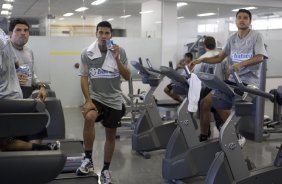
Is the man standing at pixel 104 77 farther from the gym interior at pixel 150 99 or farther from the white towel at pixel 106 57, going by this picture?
the gym interior at pixel 150 99

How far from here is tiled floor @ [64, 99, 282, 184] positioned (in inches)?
128

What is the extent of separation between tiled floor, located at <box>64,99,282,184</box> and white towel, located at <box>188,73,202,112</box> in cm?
77

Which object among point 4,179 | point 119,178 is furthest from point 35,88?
point 4,179

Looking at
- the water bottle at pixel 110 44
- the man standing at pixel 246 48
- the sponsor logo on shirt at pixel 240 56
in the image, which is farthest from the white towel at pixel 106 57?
the sponsor logo on shirt at pixel 240 56

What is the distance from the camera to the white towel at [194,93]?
2.87 meters

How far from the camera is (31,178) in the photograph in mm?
1613

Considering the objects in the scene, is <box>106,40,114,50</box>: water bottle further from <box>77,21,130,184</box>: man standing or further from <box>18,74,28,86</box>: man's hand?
<box>18,74,28,86</box>: man's hand

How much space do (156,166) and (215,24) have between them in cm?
555

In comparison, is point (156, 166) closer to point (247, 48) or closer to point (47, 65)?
point (247, 48)

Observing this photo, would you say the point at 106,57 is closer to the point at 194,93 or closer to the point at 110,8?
the point at 194,93

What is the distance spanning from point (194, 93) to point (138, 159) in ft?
4.44

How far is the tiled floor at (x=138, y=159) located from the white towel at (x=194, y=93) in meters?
0.77

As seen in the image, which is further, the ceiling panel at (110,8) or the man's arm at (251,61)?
the ceiling panel at (110,8)

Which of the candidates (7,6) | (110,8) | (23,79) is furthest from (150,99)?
Answer: (7,6)
